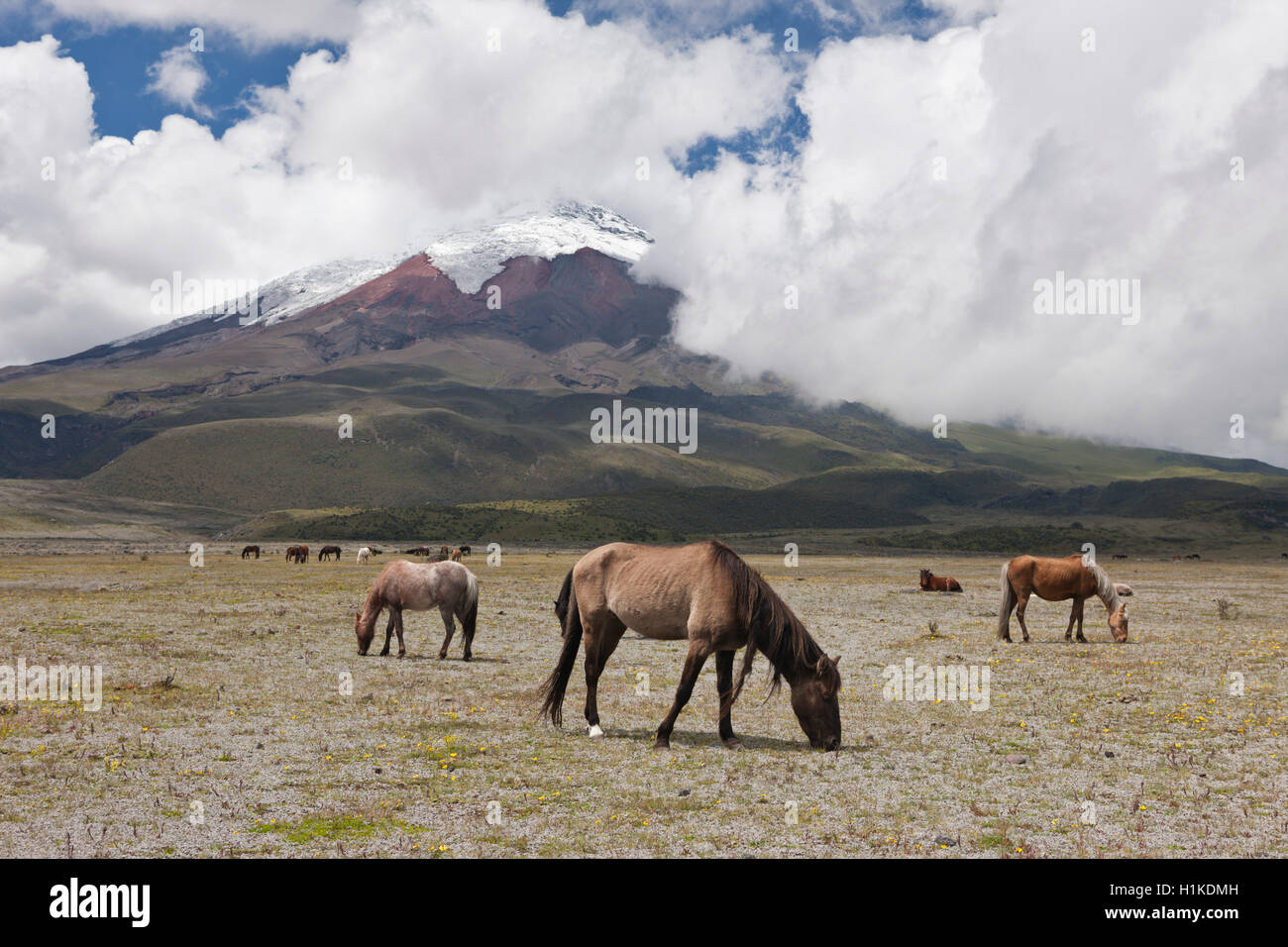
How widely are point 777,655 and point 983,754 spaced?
3.59 metres

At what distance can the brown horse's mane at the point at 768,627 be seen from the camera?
1462cm

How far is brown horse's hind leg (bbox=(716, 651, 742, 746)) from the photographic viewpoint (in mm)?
15188

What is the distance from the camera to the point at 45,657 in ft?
76.4

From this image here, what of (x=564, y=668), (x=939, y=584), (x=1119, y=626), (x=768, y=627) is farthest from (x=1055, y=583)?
(x=939, y=584)

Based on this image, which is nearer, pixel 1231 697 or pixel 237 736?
pixel 237 736

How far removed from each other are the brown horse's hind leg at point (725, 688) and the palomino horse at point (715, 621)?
0.02 meters

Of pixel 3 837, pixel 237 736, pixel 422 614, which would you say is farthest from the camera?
pixel 422 614

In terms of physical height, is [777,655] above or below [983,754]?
above

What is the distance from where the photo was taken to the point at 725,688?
50.7 ft

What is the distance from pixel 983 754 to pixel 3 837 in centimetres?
1312

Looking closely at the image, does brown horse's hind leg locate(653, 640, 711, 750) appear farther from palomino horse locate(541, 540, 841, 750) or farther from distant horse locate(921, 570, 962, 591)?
distant horse locate(921, 570, 962, 591)

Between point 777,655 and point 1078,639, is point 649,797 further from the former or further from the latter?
point 1078,639
